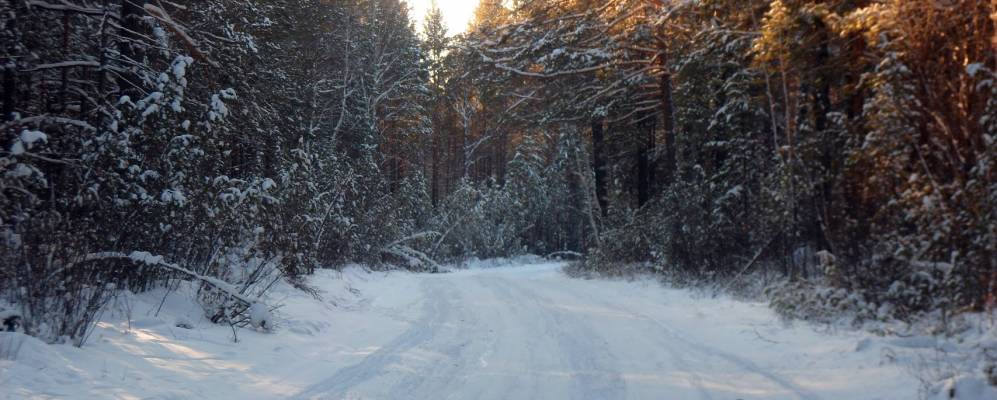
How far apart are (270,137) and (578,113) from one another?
8.92 m

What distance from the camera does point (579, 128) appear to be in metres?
21.7

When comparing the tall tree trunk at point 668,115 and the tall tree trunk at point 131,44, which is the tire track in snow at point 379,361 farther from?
the tall tree trunk at point 668,115

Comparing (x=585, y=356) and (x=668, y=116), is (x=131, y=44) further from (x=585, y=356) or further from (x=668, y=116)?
(x=668, y=116)

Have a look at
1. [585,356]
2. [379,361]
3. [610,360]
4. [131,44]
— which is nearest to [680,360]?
[610,360]

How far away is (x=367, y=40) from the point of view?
28031mm

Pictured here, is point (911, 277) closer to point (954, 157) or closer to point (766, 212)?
point (954, 157)

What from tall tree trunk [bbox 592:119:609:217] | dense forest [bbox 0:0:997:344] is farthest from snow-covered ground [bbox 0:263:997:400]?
tall tree trunk [bbox 592:119:609:217]

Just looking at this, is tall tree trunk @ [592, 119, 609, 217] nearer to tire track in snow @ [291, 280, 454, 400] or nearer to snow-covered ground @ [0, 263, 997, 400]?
snow-covered ground @ [0, 263, 997, 400]

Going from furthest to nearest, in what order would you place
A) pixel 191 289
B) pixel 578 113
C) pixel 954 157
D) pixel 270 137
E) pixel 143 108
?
pixel 578 113 < pixel 270 137 < pixel 191 289 < pixel 143 108 < pixel 954 157

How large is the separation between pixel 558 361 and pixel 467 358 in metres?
0.98

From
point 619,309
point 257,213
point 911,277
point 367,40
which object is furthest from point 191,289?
point 367,40

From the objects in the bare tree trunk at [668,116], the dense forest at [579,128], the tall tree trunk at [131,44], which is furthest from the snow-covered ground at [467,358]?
the bare tree trunk at [668,116]

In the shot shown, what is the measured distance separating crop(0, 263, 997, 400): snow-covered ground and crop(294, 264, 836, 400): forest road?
0.06ft

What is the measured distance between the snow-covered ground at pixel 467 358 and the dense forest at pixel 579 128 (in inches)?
22.9
